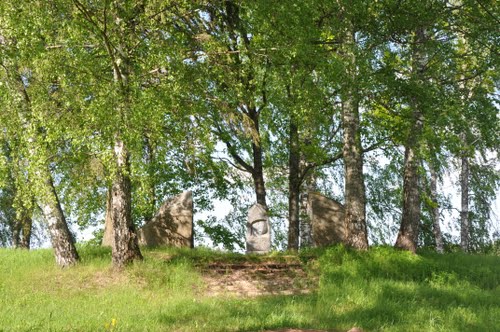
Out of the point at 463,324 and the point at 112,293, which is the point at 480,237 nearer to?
the point at 463,324

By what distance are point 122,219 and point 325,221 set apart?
7245 mm

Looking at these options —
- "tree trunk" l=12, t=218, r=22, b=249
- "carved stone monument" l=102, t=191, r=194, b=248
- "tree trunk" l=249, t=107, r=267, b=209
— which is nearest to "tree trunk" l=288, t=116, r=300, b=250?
"tree trunk" l=249, t=107, r=267, b=209

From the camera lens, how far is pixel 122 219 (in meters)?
15.7

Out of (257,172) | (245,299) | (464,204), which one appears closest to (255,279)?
(245,299)

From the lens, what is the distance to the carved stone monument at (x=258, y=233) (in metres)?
19.0

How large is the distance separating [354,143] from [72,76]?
815cm

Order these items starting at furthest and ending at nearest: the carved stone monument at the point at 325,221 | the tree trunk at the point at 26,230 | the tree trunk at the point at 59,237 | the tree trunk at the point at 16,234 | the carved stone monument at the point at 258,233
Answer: the tree trunk at the point at 16,234, the tree trunk at the point at 26,230, the carved stone monument at the point at 325,221, the carved stone monument at the point at 258,233, the tree trunk at the point at 59,237

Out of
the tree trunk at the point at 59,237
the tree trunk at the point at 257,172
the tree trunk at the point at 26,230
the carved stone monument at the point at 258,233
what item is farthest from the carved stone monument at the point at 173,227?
the tree trunk at the point at 26,230

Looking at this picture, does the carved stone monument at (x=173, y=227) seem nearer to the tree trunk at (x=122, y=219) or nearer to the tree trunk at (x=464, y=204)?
the tree trunk at (x=122, y=219)

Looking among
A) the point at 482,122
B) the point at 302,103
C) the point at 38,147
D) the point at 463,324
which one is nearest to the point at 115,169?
the point at 38,147

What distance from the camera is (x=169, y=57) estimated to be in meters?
15.4

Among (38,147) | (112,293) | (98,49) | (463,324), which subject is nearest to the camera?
(463,324)

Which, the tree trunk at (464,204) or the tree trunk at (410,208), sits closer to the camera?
the tree trunk at (410,208)

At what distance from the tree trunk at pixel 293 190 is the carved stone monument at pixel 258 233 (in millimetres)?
2287
